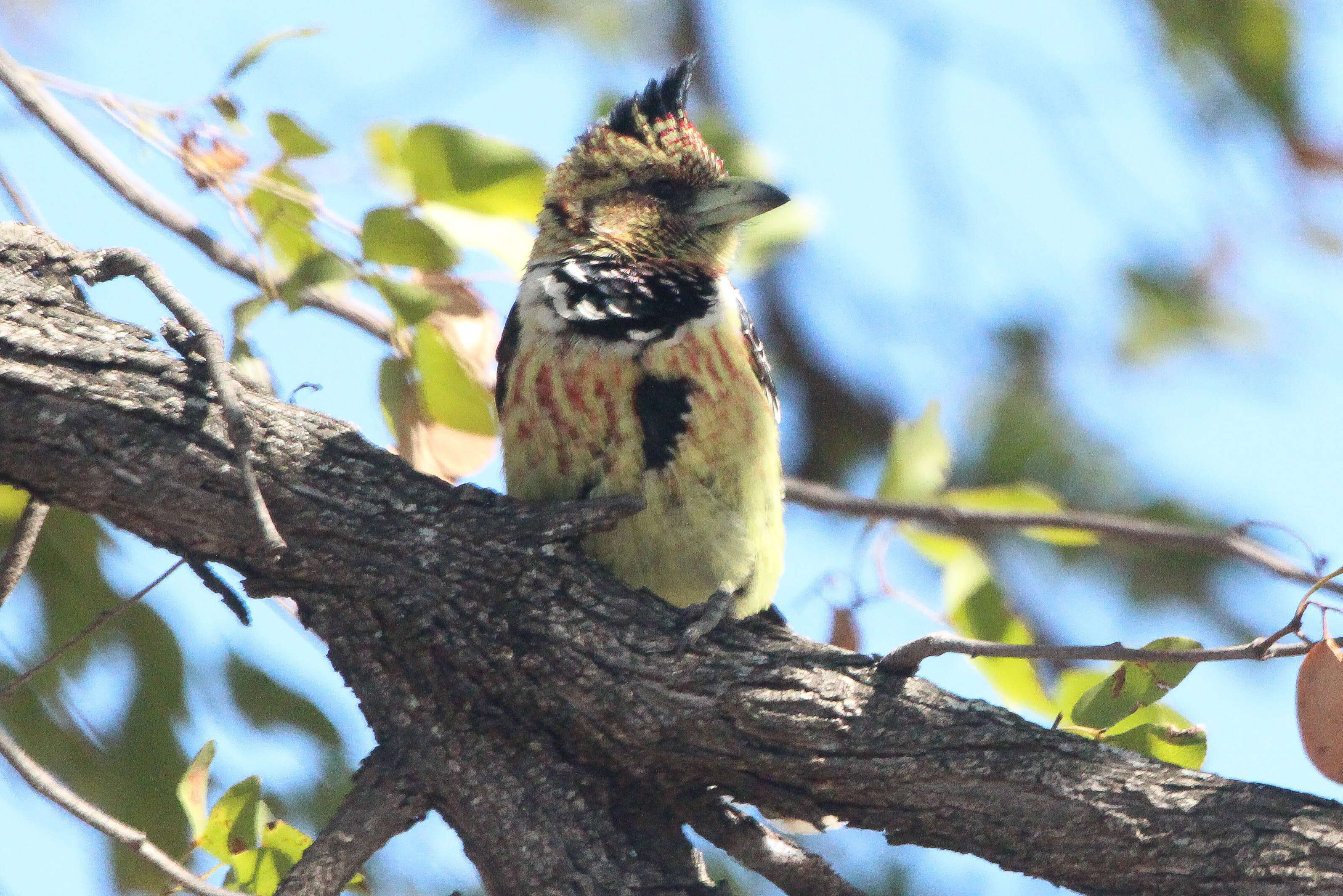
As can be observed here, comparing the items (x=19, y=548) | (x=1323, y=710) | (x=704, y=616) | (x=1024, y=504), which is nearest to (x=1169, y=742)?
(x=1323, y=710)

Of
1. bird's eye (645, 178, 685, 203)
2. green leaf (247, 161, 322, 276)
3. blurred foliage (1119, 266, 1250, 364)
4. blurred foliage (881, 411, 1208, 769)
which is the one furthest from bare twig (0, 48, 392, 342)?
blurred foliage (1119, 266, 1250, 364)

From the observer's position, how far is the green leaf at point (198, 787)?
2.02m

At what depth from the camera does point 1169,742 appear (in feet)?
7.34

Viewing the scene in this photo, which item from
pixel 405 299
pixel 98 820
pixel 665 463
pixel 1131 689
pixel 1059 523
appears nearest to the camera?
pixel 98 820

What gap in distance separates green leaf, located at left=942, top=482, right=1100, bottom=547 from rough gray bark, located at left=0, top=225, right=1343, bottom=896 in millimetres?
967

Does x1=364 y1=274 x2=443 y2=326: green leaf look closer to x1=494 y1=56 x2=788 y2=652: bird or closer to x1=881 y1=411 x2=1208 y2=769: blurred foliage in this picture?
x1=494 y1=56 x2=788 y2=652: bird

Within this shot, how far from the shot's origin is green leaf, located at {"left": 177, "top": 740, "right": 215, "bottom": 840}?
2016 millimetres

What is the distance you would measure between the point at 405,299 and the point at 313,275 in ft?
0.60

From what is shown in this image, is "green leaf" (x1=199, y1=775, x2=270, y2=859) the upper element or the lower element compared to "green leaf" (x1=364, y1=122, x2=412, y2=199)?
lower

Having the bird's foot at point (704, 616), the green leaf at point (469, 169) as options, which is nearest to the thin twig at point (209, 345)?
the bird's foot at point (704, 616)

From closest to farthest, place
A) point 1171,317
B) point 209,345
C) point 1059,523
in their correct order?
point 209,345
point 1059,523
point 1171,317

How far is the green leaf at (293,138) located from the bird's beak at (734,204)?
2.81ft

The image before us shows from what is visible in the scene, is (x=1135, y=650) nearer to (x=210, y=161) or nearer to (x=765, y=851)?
(x=765, y=851)

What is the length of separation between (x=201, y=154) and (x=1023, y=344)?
3.71 m
